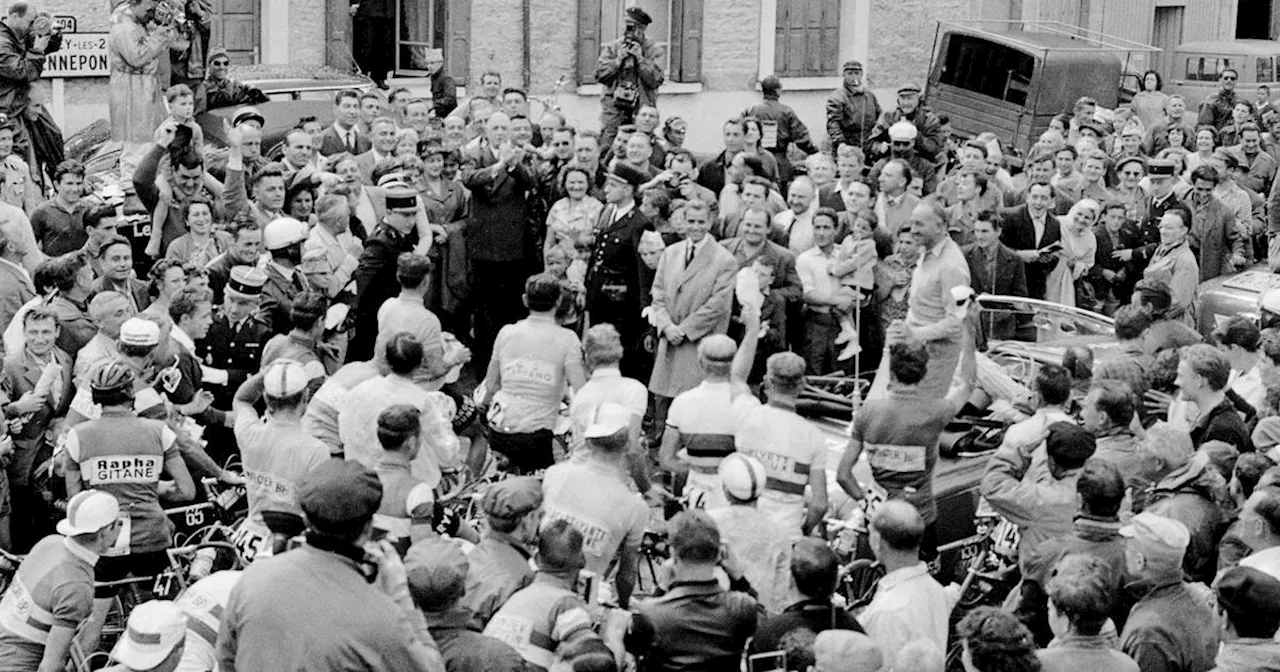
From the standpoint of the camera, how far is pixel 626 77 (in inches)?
695

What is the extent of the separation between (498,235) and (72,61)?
8.32 metres

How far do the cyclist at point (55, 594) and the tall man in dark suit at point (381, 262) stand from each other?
496cm

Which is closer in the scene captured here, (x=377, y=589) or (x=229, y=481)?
(x=377, y=589)

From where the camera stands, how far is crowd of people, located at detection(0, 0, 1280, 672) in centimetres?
684

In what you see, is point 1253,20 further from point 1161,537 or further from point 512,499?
point 512,499

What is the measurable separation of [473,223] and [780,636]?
7.30 meters

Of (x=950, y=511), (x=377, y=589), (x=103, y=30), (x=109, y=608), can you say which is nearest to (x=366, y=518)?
(x=377, y=589)

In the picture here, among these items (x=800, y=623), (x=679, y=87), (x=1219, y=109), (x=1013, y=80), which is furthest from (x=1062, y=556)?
(x=679, y=87)

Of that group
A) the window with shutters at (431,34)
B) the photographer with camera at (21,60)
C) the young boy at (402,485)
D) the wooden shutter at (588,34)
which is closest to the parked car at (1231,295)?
the young boy at (402,485)

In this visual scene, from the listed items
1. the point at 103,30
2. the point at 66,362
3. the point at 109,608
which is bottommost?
the point at 109,608

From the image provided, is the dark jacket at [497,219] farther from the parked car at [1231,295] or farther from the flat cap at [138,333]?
the parked car at [1231,295]

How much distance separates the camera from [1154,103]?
77.5 ft

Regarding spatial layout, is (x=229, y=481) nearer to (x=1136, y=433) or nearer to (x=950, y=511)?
(x=950, y=511)

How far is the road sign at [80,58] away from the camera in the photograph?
2002cm
